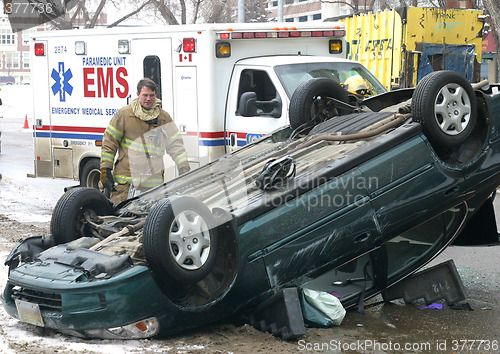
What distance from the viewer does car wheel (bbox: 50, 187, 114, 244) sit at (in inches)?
226

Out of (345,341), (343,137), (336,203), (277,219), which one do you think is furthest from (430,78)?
(345,341)

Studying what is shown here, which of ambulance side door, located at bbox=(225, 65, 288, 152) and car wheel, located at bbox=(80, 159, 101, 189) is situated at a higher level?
ambulance side door, located at bbox=(225, 65, 288, 152)

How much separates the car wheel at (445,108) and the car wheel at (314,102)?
3.96 ft

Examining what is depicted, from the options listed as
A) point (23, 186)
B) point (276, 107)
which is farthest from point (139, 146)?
point (23, 186)

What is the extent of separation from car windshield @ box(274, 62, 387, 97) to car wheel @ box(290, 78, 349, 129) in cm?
198

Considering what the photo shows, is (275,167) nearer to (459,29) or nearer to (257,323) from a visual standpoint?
(257,323)

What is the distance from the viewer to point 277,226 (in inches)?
204

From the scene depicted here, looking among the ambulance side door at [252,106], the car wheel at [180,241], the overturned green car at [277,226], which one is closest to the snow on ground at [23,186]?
the ambulance side door at [252,106]

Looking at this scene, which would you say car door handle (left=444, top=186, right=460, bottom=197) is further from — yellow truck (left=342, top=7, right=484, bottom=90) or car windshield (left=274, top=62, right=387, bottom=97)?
yellow truck (left=342, top=7, right=484, bottom=90)

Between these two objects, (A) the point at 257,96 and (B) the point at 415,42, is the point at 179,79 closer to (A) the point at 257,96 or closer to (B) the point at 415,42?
(A) the point at 257,96

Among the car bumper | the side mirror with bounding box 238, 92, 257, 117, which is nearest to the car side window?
the side mirror with bounding box 238, 92, 257, 117

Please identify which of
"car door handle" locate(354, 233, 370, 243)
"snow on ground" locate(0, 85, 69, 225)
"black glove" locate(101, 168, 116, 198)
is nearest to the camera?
"car door handle" locate(354, 233, 370, 243)

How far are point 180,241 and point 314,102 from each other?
2.49 meters

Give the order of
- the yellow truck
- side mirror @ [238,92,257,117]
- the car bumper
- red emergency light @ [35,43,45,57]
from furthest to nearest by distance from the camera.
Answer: the yellow truck
red emergency light @ [35,43,45,57]
side mirror @ [238,92,257,117]
the car bumper
